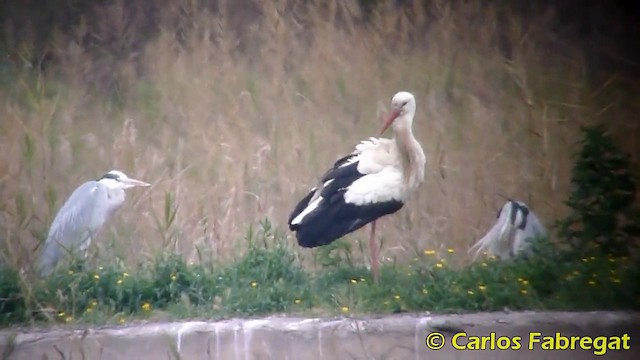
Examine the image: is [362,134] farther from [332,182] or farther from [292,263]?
[292,263]

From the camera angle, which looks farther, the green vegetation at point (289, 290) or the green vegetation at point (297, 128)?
the green vegetation at point (297, 128)

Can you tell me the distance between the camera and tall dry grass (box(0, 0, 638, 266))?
513cm

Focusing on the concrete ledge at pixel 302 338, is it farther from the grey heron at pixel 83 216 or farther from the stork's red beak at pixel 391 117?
the stork's red beak at pixel 391 117

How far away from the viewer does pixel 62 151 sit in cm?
514

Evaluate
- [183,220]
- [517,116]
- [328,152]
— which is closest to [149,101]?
[183,220]

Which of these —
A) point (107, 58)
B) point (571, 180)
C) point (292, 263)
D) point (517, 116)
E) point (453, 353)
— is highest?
point (107, 58)

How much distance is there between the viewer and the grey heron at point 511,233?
508 centimetres

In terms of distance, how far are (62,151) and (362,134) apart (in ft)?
5.43

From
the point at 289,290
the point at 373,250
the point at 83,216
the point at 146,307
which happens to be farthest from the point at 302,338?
the point at 83,216

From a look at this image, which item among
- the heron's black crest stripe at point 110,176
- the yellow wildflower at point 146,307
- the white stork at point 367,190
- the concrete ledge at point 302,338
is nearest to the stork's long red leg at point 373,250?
the white stork at point 367,190

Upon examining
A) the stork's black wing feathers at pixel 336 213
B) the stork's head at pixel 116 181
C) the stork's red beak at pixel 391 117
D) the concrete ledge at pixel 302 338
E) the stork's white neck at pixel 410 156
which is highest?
the stork's red beak at pixel 391 117

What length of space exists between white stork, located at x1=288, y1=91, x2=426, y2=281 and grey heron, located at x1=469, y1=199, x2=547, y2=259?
49 cm

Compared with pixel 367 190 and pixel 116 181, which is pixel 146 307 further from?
pixel 367 190

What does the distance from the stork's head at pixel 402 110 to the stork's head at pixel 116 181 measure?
141 cm
